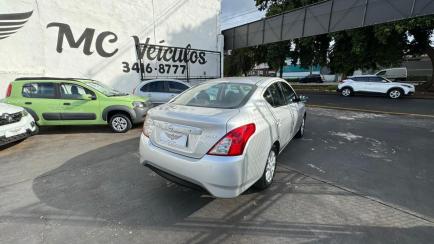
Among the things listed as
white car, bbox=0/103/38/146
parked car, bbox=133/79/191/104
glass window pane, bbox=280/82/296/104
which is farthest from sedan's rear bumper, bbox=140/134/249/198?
parked car, bbox=133/79/191/104

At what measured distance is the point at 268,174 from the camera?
3.26 meters

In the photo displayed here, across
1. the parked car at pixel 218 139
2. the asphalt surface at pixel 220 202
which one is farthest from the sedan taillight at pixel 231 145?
the asphalt surface at pixel 220 202

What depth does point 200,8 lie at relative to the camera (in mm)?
14000

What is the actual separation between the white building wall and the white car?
4.11 metres

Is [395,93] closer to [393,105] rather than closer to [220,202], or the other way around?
[393,105]

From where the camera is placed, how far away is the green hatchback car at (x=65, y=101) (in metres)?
6.22

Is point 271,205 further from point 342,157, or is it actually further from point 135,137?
point 135,137

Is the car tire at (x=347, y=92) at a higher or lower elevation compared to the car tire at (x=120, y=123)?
higher

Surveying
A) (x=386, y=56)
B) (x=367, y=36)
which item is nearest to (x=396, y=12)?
(x=367, y=36)

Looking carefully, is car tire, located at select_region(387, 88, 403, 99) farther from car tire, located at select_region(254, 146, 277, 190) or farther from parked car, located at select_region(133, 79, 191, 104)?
car tire, located at select_region(254, 146, 277, 190)

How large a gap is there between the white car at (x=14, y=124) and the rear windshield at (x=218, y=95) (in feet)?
13.7

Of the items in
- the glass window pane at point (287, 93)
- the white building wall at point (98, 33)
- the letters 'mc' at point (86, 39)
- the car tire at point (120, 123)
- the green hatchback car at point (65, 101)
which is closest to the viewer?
the glass window pane at point (287, 93)

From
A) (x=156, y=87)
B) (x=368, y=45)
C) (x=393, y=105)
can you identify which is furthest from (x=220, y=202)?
(x=368, y=45)

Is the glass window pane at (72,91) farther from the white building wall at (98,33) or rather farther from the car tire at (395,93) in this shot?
the car tire at (395,93)
